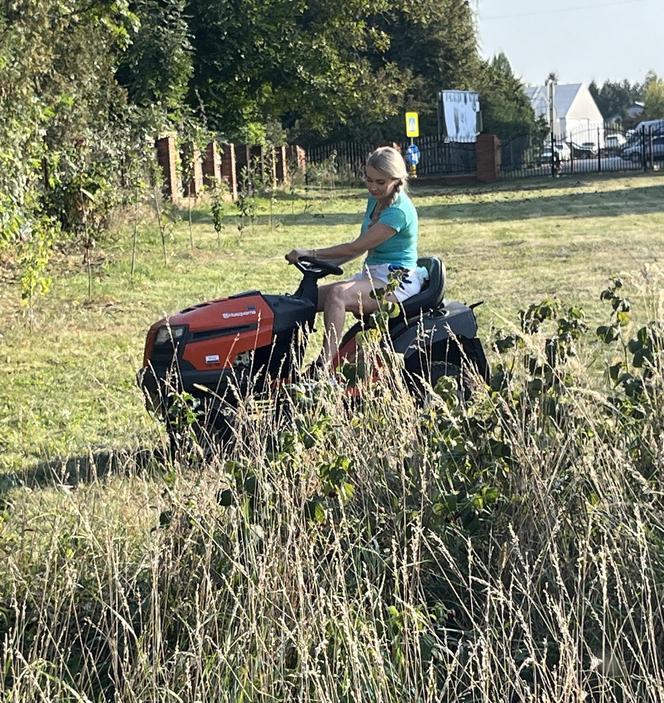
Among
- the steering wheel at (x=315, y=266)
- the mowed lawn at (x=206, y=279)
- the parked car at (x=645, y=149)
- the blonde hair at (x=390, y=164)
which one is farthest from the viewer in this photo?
the parked car at (x=645, y=149)

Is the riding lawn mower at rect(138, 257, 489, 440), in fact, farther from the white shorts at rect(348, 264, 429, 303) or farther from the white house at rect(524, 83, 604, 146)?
the white house at rect(524, 83, 604, 146)

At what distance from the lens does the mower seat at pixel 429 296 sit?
18.6ft

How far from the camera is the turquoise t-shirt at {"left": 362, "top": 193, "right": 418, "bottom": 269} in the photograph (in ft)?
18.7

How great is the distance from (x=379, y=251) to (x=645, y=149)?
33.7m

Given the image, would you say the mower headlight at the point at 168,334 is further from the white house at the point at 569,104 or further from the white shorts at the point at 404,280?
the white house at the point at 569,104

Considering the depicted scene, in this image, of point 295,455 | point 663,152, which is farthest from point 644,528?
point 663,152

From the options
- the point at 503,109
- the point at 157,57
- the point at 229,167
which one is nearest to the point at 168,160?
the point at 157,57

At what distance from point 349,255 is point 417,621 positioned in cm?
293

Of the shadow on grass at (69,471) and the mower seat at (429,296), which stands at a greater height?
the mower seat at (429,296)

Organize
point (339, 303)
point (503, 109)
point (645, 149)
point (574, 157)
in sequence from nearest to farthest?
1. point (339, 303)
2. point (645, 149)
3. point (574, 157)
4. point (503, 109)

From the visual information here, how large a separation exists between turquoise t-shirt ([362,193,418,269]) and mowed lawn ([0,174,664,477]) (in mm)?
1205

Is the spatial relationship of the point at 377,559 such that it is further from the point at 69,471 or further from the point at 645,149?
the point at 645,149

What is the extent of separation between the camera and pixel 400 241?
5781mm

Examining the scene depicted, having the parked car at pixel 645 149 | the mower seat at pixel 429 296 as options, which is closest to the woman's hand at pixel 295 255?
the mower seat at pixel 429 296
